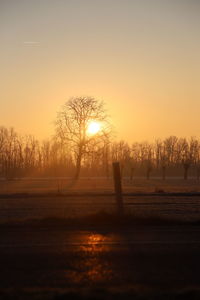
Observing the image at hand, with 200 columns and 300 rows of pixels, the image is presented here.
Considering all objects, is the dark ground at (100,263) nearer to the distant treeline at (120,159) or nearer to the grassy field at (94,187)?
the grassy field at (94,187)

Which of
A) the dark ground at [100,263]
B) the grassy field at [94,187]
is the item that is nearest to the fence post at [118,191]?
the dark ground at [100,263]

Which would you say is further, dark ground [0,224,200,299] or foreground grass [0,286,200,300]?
dark ground [0,224,200,299]

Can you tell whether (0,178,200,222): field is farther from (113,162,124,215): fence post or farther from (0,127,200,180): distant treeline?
(0,127,200,180): distant treeline

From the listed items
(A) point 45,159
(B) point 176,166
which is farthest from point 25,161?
(B) point 176,166

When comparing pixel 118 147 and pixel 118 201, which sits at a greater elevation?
pixel 118 147

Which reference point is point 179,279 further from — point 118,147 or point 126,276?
point 118,147

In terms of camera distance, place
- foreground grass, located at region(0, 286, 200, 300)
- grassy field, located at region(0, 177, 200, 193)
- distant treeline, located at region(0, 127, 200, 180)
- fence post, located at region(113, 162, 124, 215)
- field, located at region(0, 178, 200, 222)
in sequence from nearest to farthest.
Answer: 1. foreground grass, located at region(0, 286, 200, 300)
2. fence post, located at region(113, 162, 124, 215)
3. field, located at region(0, 178, 200, 222)
4. grassy field, located at region(0, 177, 200, 193)
5. distant treeline, located at region(0, 127, 200, 180)

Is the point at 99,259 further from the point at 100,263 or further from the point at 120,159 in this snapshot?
the point at 120,159

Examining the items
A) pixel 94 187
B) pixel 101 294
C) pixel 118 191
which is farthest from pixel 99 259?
pixel 94 187

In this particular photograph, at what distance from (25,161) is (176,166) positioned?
147 ft

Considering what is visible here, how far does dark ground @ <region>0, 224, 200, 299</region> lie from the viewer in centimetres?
606

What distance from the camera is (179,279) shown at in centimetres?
664

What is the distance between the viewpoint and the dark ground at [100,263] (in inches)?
239

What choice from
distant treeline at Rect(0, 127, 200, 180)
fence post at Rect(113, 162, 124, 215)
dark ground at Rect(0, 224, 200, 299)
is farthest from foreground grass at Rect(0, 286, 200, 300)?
distant treeline at Rect(0, 127, 200, 180)
